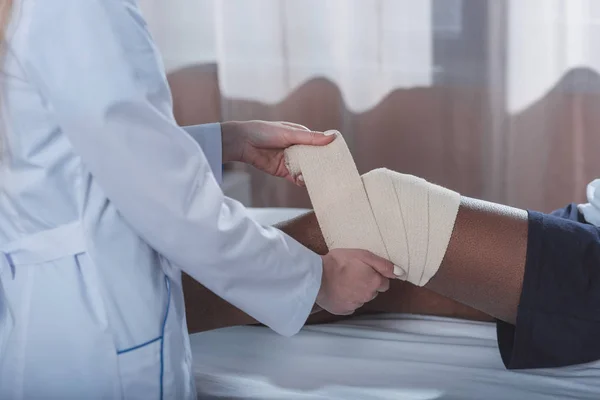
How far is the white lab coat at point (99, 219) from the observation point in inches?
34.4

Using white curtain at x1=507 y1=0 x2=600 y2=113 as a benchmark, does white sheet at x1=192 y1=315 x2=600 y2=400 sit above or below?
below

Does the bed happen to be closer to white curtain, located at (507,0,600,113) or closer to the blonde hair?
the blonde hair

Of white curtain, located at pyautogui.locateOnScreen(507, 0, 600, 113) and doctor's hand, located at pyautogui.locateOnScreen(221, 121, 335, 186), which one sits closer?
doctor's hand, located at pyautogui.locateOnScreen(221, 121, 335, 186)

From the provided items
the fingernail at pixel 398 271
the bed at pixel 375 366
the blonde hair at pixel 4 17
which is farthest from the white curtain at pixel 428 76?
the blonde hair at pixel 4 17

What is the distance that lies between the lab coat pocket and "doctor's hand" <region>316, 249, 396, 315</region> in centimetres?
25

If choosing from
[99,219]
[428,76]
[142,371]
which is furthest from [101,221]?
[428,76]

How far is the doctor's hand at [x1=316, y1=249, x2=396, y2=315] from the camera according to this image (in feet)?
3.68

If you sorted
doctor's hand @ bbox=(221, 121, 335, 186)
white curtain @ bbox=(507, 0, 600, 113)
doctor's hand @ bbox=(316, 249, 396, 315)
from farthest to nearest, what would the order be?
1. white curtain @ bbox=(507, 0, 600, 113)
2. doctor's hand @ bbox=(221, 121, 335, 186)
3. doctor's hand @ bbox=(316, 249, 396, 315)

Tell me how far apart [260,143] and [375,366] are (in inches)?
16.5

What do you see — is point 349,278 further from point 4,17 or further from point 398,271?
point 4,17

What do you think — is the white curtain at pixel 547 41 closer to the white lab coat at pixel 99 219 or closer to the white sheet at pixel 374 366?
the white sheet at pixel 374 366

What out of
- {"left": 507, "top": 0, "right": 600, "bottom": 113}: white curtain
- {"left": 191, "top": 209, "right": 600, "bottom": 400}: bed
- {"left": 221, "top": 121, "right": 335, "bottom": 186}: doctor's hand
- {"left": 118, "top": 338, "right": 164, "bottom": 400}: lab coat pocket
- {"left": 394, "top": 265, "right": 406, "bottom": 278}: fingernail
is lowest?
{"left": 191, "top": 209, "right": 600, "bottom": 400}: bed

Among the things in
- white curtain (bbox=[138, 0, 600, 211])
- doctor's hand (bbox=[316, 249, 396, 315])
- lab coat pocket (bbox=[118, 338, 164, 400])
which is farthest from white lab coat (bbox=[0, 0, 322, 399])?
white curtain (bbox=[138, 0, 600, 211])

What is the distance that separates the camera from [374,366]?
130 centimetres
